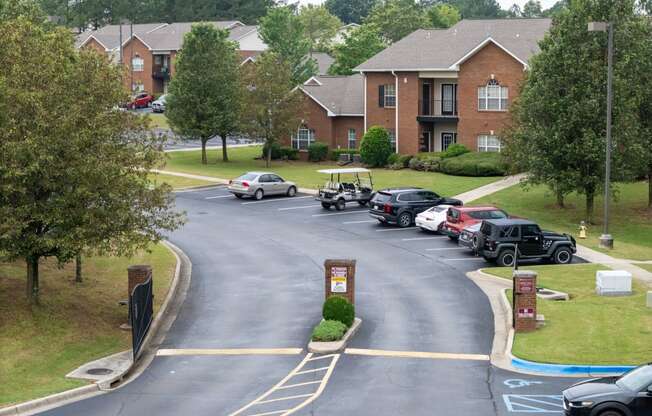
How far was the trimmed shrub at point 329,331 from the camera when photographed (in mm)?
28172

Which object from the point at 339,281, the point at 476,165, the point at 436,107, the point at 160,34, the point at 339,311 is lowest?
the point at 339,311

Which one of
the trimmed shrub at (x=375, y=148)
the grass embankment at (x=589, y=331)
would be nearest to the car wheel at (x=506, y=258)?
the grass embankment at (x=589, y=331)

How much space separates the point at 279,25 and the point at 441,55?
32.7 meters

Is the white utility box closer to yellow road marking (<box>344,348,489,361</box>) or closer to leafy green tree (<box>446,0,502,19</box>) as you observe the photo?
yellow road marking (<box>344,348,489,361</box>)

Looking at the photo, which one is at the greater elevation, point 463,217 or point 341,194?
point 341,194

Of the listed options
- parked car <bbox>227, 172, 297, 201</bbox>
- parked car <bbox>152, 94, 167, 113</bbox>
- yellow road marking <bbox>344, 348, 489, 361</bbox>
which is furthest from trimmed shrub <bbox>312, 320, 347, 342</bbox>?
parked car <bbox>152, 94, 167, 113</bbox>

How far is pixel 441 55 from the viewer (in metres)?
70.9

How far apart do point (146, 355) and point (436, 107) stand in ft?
153

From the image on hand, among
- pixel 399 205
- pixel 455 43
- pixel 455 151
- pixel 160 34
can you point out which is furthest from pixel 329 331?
pixel 160 34

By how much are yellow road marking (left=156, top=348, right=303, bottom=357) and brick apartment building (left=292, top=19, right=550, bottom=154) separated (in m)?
40.1

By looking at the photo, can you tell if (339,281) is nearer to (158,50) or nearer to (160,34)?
(158,50)

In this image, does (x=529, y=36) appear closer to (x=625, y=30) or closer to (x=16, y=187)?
(x=625, y=30)

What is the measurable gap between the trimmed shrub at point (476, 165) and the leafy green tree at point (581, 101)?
39.9 ft

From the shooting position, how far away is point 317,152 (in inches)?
2904
